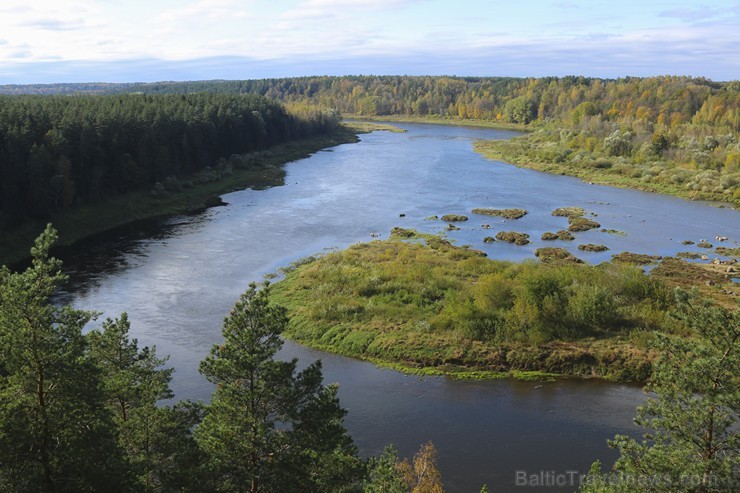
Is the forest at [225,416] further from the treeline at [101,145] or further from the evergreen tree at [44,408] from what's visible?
the treeline at [101,145]

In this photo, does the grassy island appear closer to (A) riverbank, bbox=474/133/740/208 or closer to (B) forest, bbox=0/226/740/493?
(B) forest, bbox=0/226/740/493

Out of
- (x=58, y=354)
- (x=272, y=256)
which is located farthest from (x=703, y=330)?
(x=272, y=256)

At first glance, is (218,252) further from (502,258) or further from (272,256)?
(502,258)

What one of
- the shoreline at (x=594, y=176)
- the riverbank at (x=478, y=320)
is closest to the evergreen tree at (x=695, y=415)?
the riverbank at (x=478, y=320)

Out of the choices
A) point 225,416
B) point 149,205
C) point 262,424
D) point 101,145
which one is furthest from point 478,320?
point 101,145

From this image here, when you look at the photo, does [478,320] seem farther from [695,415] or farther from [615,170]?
[615,170]

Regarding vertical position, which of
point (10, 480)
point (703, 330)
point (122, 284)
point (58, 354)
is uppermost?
point (703, 330)

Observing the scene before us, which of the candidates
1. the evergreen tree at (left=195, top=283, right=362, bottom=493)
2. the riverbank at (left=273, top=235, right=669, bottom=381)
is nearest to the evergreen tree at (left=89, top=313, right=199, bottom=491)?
the evergreen tree at (left=195, top=283, right=362, bottom=493)

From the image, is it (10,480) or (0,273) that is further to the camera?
(0,273)
